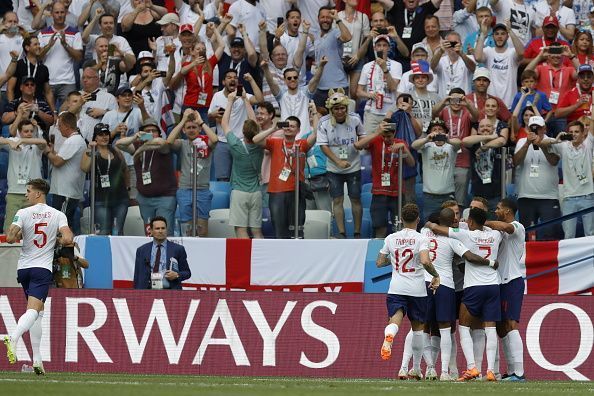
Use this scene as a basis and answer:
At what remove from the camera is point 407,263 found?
16.5 m

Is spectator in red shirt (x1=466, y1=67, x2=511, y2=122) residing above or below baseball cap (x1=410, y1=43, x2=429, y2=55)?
below

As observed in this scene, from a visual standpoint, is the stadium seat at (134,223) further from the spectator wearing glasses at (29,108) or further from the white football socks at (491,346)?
the white football socks at (491,346)

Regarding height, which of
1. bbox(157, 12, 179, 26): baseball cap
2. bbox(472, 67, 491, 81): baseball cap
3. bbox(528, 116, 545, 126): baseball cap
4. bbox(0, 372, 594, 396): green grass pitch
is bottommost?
bbox(0, 372, 594, 396): green grass pitch

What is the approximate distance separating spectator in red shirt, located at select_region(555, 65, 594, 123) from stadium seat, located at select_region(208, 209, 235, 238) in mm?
5513

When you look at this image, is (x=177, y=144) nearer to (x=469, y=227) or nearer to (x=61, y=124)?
(x=61, y=124)

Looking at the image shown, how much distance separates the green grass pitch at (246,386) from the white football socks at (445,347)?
2.27ft

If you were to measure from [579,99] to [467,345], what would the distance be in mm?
6883

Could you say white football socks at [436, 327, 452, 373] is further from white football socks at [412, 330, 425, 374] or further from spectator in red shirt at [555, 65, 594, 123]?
spectator in red shirt at [555, 65, 594, 123]

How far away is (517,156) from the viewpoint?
2044cm

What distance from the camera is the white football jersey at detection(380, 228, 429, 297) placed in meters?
16.4

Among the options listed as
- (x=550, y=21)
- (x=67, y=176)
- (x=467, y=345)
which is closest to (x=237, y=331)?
(x=467, y=345)

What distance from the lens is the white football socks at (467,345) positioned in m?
16.4

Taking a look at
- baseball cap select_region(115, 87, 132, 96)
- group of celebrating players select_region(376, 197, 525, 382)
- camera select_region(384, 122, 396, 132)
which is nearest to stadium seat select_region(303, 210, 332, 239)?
camera select_region(384, 122, 396, 132)

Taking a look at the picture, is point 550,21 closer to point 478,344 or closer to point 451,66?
point 451,66
